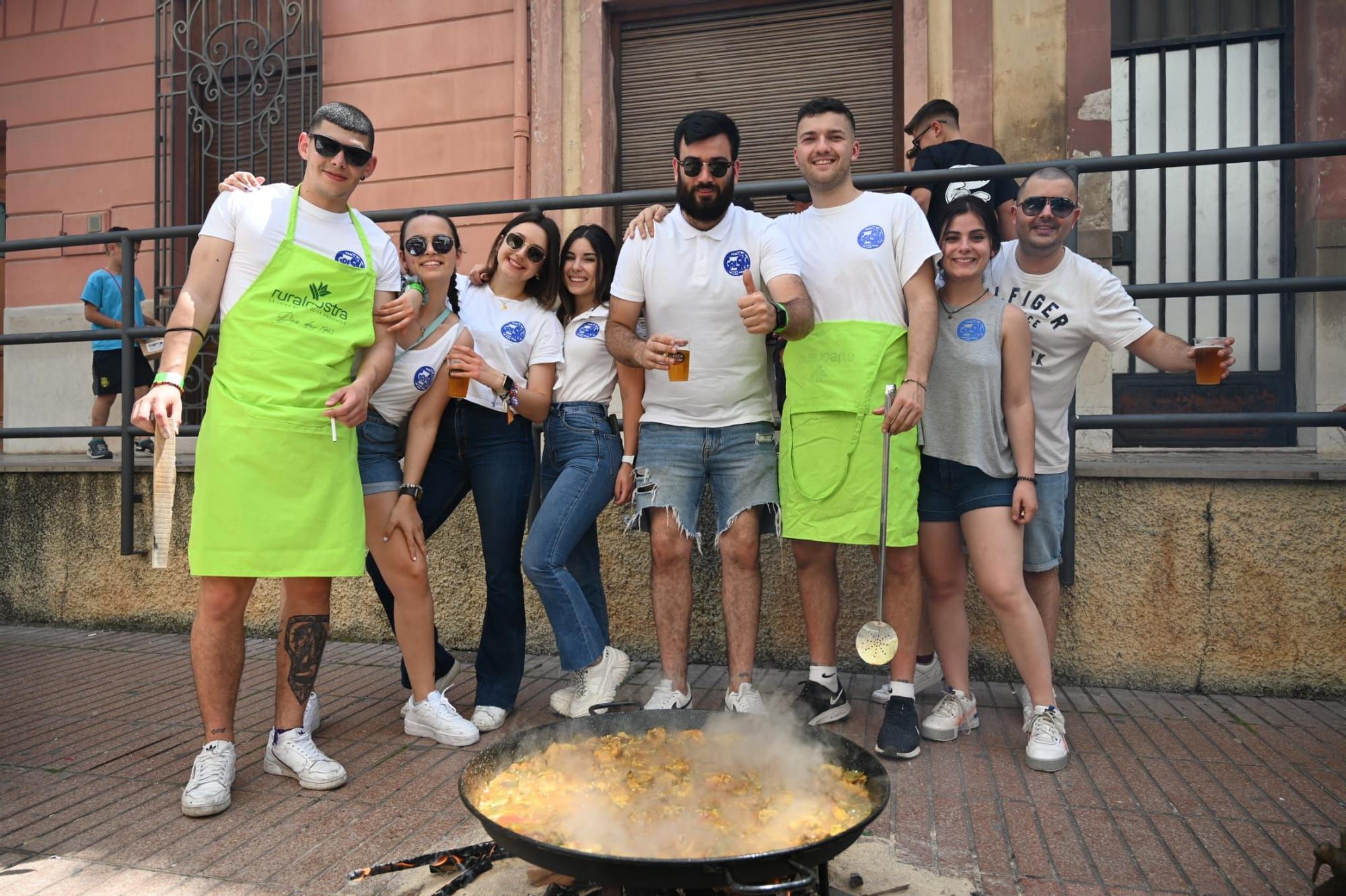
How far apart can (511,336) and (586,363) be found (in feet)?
1.06

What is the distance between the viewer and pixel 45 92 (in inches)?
371

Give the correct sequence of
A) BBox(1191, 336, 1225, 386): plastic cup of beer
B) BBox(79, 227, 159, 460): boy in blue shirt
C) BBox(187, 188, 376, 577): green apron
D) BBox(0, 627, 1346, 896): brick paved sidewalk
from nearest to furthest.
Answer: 1. BBox(0, 627, 1346, 896): brick paved sidewalk
2. BBox(187, 188, 376, 577): green apron
3. BBox(1191, 336, 1225, 386): plastic cup of beer
4. BBox(79, 227, 159, 460): boy in blue shirt

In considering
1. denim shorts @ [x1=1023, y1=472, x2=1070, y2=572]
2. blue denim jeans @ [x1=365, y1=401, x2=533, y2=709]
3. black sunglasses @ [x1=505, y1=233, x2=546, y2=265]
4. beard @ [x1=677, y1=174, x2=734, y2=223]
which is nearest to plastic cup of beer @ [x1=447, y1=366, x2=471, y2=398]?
blue denim jeans @ [x1=365, y1=401, x2=533, y2=709]

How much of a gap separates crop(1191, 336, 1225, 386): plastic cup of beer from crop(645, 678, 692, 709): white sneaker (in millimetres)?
2211

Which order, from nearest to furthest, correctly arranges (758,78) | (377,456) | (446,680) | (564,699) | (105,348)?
(377,456) → (564,699) → (446,680) → (105,348) → (758,78)

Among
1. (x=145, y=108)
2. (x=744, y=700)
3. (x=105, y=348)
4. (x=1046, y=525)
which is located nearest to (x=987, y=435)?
(x=1046, y=525)

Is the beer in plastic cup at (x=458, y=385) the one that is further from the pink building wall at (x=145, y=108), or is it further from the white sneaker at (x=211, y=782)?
the pink building wall at (x=145, y=108)

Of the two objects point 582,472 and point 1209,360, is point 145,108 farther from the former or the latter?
point 1209,360

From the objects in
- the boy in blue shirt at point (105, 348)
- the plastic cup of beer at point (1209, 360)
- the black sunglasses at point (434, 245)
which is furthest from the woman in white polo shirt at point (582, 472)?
the boy in blue shirt at point (105, 348)

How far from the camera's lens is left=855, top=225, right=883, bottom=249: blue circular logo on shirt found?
11.5 ft

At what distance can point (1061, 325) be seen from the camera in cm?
365

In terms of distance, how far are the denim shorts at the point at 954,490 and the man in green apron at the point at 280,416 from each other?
2114 mm

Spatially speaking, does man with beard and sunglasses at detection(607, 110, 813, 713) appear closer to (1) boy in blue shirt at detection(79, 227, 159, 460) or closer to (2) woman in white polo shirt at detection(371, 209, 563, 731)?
(2) woman in white polo shirt at detection(371, 209, 563, 731)

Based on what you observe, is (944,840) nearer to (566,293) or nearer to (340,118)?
(566,293)
